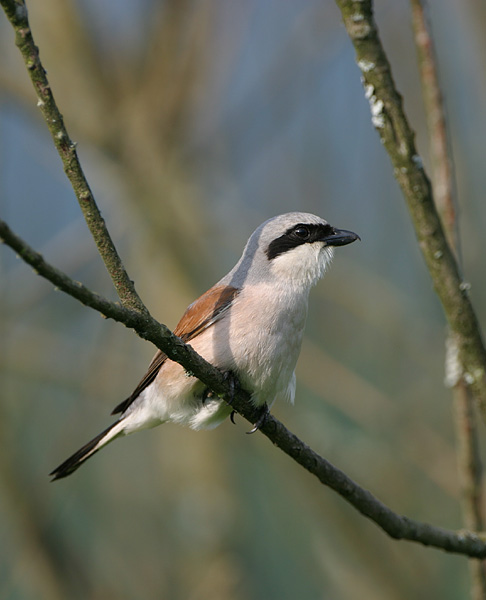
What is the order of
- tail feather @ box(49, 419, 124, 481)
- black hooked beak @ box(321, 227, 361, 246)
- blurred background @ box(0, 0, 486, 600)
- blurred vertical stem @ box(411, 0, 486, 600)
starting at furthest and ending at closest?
blurred background @ box(0, 0, 486, 600) < black hooked beak @ box(321, 227, 361, 246) < tail feather @ box(49, 419, 124, 481) < blurred vertical stem @ box(411, 0, 486, 600)

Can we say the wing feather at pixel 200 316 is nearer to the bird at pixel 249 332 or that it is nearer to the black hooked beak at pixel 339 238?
the bird at pixel 249 332

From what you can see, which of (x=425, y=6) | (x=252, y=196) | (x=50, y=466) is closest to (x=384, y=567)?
(x=50, y=466)

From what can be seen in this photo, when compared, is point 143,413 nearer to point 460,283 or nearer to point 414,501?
point 460,283

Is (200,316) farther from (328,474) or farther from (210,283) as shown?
(210,283)

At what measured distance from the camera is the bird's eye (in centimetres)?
340

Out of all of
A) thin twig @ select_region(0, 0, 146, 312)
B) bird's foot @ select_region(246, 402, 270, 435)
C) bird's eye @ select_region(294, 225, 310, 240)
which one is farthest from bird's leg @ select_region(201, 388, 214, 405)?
thin twig @ select_region(0, 0, 146, 312)

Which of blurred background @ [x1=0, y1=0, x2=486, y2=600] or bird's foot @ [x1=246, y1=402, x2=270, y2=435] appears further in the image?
blurred background @ [x1=0, y1=0, x2=486, y2=600]

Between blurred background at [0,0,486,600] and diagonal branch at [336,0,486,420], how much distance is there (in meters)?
2.44

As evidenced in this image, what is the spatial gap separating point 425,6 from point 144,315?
1.92 meters

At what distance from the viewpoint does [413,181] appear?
2566 mm

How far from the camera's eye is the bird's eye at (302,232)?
3.40 metres

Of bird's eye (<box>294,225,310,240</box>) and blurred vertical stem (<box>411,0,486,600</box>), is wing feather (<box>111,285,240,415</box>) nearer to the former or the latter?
bird's eye (<box>294,225,310,240</box>)

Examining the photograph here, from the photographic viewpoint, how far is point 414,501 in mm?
5336

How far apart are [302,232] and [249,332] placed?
679 mm
